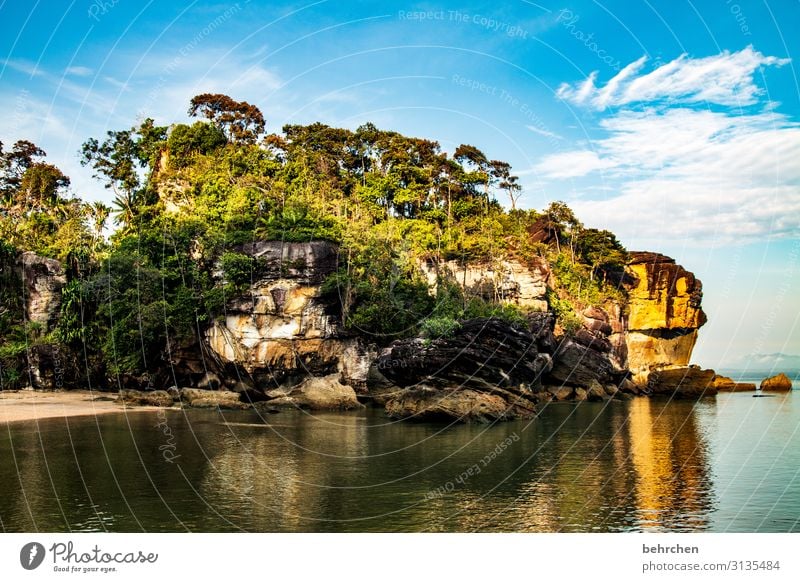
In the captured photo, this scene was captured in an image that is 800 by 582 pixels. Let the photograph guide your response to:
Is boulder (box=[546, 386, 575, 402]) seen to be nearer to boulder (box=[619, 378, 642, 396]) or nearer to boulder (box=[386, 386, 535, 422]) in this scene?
boulder (box=[619, 378, 642, 396])

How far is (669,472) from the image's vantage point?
2088 cm

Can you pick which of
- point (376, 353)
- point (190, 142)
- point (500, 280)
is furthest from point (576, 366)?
point (190, 142)

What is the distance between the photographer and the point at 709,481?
63.8 ft

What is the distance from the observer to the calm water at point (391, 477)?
15047 mm

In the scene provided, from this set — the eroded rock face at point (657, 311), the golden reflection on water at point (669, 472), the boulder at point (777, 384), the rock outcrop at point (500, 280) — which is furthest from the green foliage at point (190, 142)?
the boulder at point (777, 384)

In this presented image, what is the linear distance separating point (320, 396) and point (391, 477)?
67.1ft

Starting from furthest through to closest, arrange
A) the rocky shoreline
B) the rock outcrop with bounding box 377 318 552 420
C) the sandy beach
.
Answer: the rocky shoreline, the rock outcrop with bounding box 377 318 552 420, the sandy beach

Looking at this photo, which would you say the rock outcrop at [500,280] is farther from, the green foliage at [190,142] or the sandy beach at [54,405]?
the sandy beach at [54,405]

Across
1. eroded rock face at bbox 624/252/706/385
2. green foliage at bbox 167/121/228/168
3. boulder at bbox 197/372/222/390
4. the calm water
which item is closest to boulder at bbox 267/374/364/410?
boulder at bbox 197/372/222/390

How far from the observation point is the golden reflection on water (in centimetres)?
1565

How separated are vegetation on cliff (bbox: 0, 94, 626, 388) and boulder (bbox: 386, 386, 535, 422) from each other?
5528mm

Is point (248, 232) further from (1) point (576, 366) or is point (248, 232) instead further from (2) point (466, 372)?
(1) point (576, 366)

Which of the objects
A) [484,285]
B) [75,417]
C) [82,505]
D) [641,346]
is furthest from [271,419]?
[641,346]
